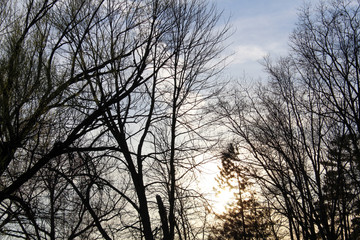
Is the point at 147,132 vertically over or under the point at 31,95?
over

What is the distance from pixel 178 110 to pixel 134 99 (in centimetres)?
128

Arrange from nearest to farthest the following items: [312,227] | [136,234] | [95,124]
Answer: [95,124] → [136,234] → [312,227]

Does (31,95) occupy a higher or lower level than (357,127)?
lower

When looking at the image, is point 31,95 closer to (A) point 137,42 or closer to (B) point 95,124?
(B) point 95,124

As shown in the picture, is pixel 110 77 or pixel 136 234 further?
pixel 136 234

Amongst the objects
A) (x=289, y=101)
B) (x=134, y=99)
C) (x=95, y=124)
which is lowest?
(x=95, y=124)

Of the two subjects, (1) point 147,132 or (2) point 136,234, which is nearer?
(1) point 147,132

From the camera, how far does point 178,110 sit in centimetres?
789

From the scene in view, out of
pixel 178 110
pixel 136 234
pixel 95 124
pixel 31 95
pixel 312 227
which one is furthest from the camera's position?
pixel 312 227

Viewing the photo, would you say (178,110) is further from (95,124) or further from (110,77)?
(95,124)

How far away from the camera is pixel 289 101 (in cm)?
1256

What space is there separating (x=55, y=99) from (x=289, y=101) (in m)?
10.4

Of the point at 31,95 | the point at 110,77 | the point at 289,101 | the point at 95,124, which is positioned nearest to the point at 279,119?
the point at 289,101

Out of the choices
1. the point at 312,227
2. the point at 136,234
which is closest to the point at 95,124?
the point at 136,234
